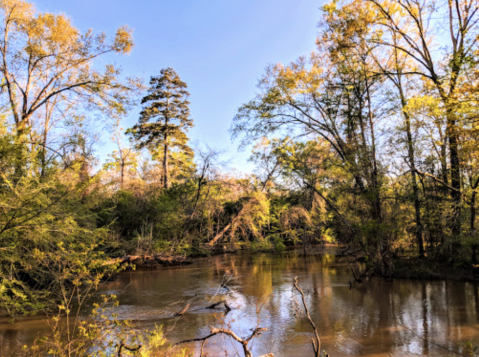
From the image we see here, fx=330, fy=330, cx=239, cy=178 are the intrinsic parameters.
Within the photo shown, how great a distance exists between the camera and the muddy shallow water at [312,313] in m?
6.89

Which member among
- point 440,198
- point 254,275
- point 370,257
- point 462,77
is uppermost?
point 462,77

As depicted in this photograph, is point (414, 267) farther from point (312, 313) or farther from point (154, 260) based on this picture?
point (154, 260)

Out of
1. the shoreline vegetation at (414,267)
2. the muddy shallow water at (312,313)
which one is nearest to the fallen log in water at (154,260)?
the shoreline vegetation at (414,267)

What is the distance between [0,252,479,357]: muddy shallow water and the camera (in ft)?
22.6

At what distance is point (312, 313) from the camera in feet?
30.7

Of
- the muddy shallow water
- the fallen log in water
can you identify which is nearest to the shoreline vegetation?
the fallen log in water

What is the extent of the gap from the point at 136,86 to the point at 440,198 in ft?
45.0

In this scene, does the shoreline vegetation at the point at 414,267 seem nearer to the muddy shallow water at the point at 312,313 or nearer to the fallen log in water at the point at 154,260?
the fallen log in water at the point at 154,260

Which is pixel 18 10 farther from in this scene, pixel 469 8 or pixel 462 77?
pixel 469 8

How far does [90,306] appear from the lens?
1055cm

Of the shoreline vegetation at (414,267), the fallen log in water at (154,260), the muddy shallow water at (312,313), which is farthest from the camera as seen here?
the fallen log in water at (154,260)

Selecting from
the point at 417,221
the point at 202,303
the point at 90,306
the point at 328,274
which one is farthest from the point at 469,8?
the point at 90,306

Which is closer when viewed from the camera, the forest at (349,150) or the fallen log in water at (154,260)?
the forest at (349,150)

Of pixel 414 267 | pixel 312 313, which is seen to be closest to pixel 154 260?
pixel 312 313
